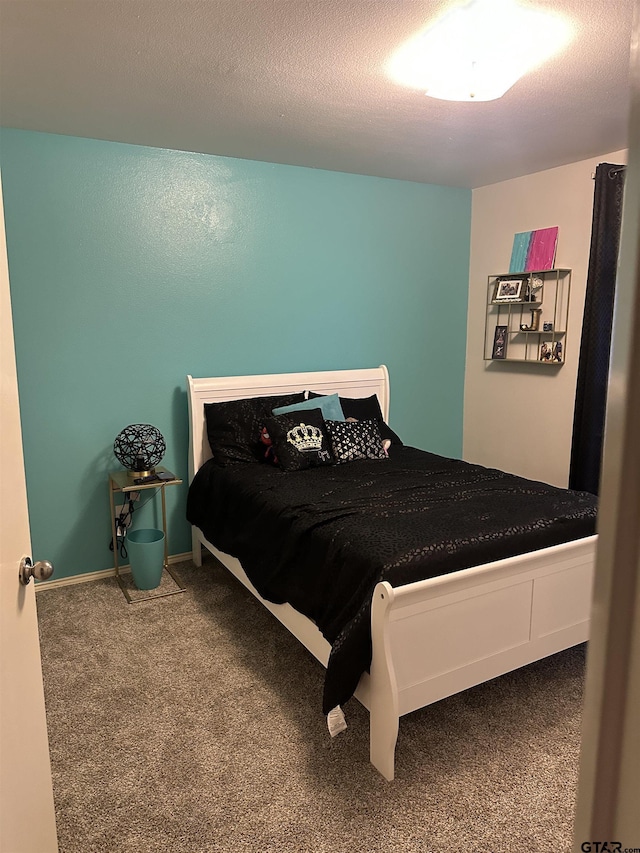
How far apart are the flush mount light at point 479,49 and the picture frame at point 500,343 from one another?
2099 mm

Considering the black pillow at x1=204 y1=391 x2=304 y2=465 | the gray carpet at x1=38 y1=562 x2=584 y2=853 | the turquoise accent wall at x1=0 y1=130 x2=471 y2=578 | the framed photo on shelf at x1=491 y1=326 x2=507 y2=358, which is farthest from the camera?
the framed photo on shelf at x1=491 y1=326 x2=507 y2=358

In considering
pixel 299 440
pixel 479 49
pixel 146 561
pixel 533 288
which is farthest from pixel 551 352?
pixel 146 561

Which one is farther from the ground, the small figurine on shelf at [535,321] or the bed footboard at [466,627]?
the small figurine on shelf at [535,321]

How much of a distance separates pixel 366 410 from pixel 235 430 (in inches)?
36.2

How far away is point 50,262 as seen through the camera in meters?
3.16

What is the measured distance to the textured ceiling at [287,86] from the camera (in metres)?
1.92

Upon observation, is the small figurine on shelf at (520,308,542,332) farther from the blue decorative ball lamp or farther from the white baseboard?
the white baseboard

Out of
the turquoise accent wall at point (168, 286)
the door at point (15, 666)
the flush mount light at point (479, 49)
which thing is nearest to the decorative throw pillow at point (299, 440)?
the turquoise accent wall at point (168, 286)

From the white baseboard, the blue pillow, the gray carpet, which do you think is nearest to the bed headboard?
the blue pillow

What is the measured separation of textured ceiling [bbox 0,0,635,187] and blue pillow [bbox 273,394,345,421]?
4.67ft

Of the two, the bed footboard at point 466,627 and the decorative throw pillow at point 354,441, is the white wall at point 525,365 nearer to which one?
the decorative throw pillow at point 354,441

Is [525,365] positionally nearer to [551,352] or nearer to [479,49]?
[551,352]

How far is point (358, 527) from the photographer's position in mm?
2320

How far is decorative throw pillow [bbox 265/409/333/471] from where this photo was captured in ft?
10.9
